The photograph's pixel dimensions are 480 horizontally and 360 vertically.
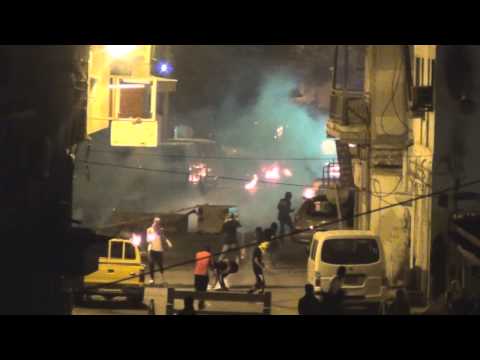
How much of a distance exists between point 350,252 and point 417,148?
436 centimetres

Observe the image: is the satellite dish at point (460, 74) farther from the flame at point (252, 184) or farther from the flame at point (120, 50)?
the flame at point (252, 184)

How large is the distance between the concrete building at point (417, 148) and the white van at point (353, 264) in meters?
1.38

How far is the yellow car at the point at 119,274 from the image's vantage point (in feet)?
58.5

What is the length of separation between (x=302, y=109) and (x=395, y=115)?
40814 millimetres

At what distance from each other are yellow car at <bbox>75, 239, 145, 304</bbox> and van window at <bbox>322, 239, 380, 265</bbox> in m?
3.91

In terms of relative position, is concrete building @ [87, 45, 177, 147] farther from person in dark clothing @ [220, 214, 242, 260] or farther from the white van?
the white van

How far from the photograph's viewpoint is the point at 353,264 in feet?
55.2

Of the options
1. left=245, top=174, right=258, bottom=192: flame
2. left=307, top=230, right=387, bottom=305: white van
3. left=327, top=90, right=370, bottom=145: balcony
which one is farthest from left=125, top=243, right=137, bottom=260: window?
left=245, top=174, right=258, bottom=192: flame

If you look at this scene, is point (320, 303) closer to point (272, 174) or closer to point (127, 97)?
point (127, 97)

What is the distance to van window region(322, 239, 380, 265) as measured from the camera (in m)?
16.9
